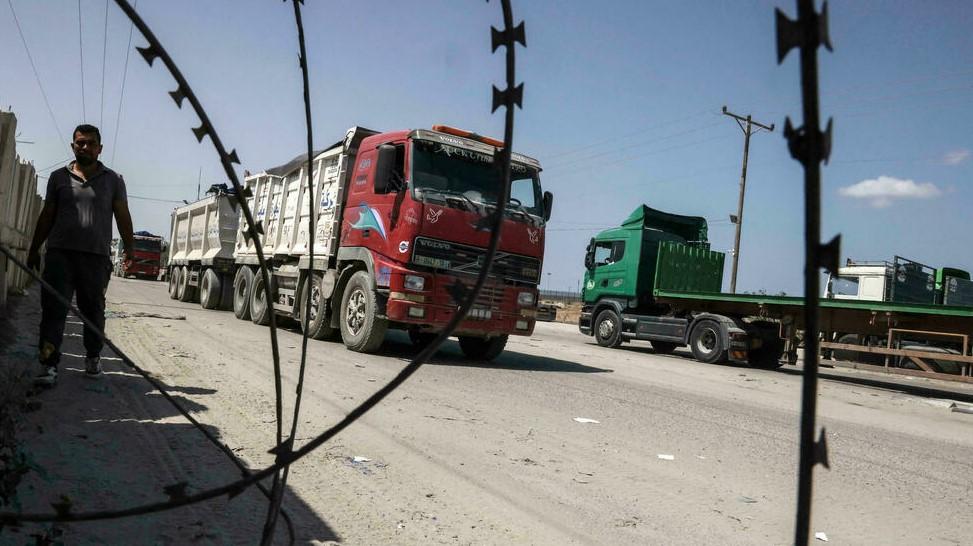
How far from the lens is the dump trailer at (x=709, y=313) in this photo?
11570mm

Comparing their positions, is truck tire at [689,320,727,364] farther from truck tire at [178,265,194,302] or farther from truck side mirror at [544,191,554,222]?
truck tire at [178,265,194,302]

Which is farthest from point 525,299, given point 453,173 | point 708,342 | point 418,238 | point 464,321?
point 708,342

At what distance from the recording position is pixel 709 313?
586 inches

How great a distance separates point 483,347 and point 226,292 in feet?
28.0

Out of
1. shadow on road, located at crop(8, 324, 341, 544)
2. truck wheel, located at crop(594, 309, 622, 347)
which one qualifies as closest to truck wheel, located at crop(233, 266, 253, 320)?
truck wheel, located at crop(594, 309, 622, 347)

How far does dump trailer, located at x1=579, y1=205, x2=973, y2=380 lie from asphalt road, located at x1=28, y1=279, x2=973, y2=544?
3341 mm

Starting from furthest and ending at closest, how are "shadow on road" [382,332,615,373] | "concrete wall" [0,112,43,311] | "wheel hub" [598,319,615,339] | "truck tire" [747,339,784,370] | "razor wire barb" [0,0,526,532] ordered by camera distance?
"wheel hub" [598,319,615,339]
"truck tire" [747,339,784,370]
"shadow on road" [382,332,615,373]
"concrete wall" [0,112,43,311]
"razor wire barb" [0,0,526,532]

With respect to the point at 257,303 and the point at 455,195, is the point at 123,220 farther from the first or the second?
the point at 257,303

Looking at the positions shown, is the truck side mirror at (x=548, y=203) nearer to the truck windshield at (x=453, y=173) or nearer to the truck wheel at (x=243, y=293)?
the truck windshield at (x=453, y=173)

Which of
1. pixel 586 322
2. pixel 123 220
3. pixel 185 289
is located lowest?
pixel 185 289

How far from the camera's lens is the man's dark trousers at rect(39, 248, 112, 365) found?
474 centimetres

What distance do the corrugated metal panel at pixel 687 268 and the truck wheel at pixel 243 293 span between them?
860cm

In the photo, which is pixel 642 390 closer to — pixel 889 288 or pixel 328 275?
pixel 328 275

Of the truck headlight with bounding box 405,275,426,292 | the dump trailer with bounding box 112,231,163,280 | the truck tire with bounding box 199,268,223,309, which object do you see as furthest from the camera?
the dump trailer with bounding box 112,231,163,280
